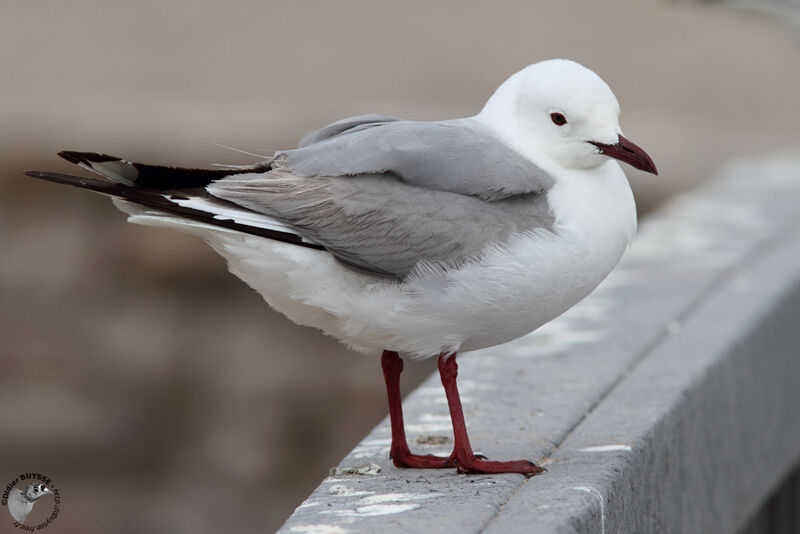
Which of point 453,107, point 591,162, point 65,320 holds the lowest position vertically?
point 65,320

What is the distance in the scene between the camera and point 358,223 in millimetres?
2814

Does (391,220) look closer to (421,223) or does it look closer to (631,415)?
(421,223)

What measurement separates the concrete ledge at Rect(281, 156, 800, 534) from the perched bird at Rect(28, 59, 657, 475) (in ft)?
0.70

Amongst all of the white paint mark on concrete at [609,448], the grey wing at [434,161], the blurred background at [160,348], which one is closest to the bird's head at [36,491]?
the grey wing at [434,161]

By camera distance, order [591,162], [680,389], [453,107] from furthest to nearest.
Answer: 1. [453,107]
2. [680,389]
3. [591,162]

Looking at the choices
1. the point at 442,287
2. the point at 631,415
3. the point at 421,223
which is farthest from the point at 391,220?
the point at 631,415

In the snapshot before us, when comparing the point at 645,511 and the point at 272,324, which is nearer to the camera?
the point at 645,511

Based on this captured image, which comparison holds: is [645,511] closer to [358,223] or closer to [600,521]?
[600,521]

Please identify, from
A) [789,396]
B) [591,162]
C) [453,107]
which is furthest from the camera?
[453,107]

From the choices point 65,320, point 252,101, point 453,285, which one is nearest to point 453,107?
Answer: point 252,101

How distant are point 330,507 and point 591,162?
98 centimetres

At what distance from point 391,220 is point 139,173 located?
563mm

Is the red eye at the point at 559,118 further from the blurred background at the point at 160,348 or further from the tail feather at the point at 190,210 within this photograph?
the blurred background at the point at 160,348

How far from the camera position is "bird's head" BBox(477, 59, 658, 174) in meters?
2.92
